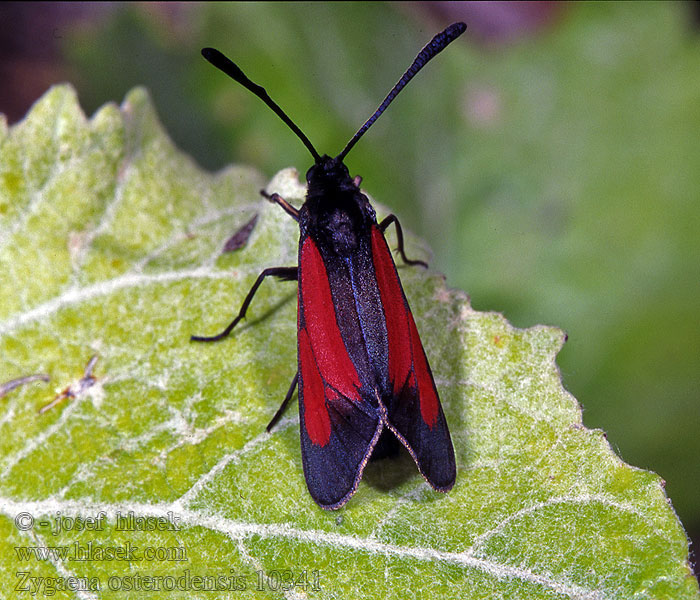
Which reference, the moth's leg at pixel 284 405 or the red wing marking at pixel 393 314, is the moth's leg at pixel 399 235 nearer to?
the red wing marking at pixel 393 314

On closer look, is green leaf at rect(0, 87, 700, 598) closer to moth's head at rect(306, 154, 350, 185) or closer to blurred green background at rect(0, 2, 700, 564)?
moth's head at rect(306, 154, 350, 185)

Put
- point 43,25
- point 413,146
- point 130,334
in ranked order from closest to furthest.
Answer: point 130,334 < point 413,146 < point 43,25

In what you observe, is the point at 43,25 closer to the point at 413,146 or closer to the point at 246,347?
the point at 413,146

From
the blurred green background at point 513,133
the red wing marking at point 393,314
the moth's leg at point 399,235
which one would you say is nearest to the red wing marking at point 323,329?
the red wing marking at point 393,314

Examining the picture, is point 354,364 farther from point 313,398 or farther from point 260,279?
point 260,279

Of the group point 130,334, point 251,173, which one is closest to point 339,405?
point 130,334

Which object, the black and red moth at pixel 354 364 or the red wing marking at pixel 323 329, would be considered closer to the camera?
the black and red moth at pixel 354 364

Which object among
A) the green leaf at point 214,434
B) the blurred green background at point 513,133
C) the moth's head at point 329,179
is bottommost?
the green leaf at point 214,434
